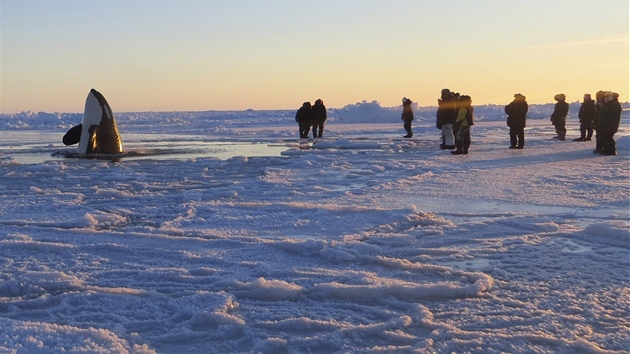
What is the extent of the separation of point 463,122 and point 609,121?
10.1 ft

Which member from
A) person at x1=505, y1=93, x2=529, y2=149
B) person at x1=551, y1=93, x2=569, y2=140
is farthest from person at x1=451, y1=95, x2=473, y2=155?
person at x1=551, y1=93, x2=569, y2=140

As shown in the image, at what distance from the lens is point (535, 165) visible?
12844 mm

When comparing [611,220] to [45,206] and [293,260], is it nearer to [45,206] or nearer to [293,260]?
[293,260]

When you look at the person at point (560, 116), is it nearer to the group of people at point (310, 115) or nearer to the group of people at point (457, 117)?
the group of people at point (457, 117)

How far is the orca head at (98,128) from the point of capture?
16.3m

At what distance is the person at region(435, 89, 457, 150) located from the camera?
16.5 metres

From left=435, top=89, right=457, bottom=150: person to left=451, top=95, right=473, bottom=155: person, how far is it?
1.59 feet

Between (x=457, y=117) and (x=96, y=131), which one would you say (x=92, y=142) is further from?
(x=457, y=117)

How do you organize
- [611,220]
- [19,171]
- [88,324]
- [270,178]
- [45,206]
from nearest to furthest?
[88,324], [611,220], [45,206], [270,178], [19,171]

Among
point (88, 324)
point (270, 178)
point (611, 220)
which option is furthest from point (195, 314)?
point (270, 178)

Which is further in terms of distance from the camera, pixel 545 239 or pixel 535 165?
pixel 535 165

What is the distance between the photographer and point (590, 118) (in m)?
21.2

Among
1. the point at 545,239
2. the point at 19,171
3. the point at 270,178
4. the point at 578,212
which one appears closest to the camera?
the point at 545,239

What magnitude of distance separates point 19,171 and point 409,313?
10.3m
